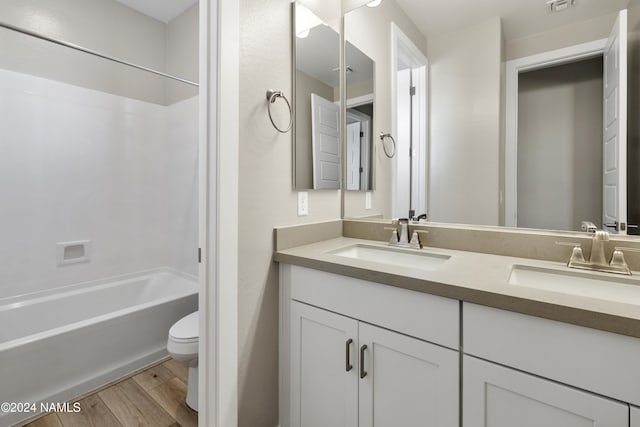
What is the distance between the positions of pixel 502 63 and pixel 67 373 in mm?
2653

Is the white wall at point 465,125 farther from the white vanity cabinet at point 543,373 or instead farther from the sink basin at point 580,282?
the white vanity cabinet at point 543,373

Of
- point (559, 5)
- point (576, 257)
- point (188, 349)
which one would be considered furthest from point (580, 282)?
point (188, 349)

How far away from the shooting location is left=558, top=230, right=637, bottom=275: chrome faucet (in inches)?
38.6

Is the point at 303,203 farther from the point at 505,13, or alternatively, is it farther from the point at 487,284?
the point at 505,13

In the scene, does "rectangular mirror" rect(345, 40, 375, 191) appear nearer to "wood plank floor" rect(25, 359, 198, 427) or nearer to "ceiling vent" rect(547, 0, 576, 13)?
"ceiling vent" rect(547, 0, 576, 13)

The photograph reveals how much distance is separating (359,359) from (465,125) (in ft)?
3.59

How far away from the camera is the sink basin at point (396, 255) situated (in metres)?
1.33

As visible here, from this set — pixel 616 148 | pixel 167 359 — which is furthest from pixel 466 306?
pixel 167 359

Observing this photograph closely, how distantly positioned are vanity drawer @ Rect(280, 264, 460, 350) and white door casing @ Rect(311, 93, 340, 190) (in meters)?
0.56

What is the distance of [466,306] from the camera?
85cm

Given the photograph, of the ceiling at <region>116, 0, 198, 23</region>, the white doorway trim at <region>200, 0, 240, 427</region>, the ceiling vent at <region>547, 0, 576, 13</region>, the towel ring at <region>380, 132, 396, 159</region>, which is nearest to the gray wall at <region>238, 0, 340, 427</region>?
the white doorway trim at <region>200, 0, 240, 427</region>

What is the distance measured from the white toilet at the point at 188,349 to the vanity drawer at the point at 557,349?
4.27 ft

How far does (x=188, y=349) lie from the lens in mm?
1519

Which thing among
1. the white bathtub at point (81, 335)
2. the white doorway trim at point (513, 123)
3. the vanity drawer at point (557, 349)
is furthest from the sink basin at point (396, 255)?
the white bathtub at point (81, 335)
